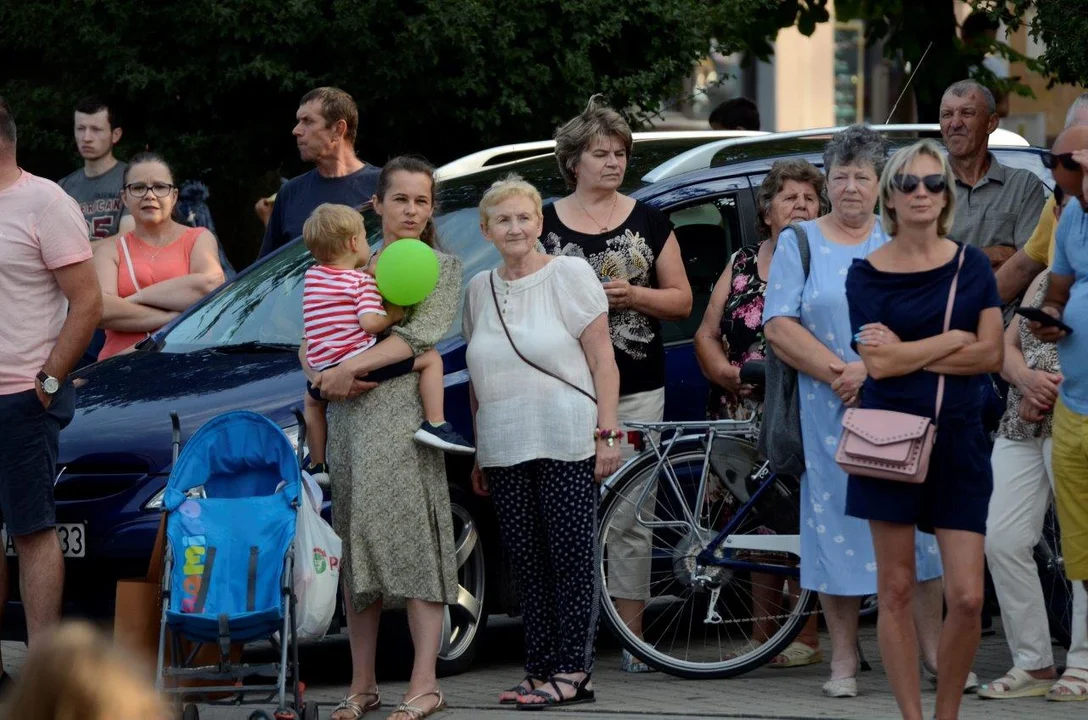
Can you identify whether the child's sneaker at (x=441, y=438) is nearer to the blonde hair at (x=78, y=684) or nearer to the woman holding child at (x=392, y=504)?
the woman holding child at (x=392, y=504)

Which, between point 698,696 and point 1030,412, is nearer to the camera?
point 1030,412

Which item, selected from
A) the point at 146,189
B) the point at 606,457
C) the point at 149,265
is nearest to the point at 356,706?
the point at 606,457

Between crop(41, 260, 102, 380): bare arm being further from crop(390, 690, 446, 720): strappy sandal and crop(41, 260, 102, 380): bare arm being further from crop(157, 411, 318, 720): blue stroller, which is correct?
crop(390, 690, 446, 720): strappy sandal

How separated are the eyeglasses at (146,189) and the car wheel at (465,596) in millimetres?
2450

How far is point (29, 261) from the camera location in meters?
6.79

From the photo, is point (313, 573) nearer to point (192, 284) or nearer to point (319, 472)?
point (319, 472)

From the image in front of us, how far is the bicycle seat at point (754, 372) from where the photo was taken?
7052 mm

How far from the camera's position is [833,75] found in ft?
127

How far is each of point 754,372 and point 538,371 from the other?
100 cm

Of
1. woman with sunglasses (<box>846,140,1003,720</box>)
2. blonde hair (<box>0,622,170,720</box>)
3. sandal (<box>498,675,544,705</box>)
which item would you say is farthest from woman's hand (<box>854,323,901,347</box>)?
blonde hair (<box>0,622,170,720</box>)

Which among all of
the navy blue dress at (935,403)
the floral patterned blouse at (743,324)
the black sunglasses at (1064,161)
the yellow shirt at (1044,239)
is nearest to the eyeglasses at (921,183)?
the navy blue dress at (935,403)

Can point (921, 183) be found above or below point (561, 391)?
above

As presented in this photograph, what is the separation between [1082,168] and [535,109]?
617 centimetres

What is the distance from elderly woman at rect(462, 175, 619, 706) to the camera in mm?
6492
